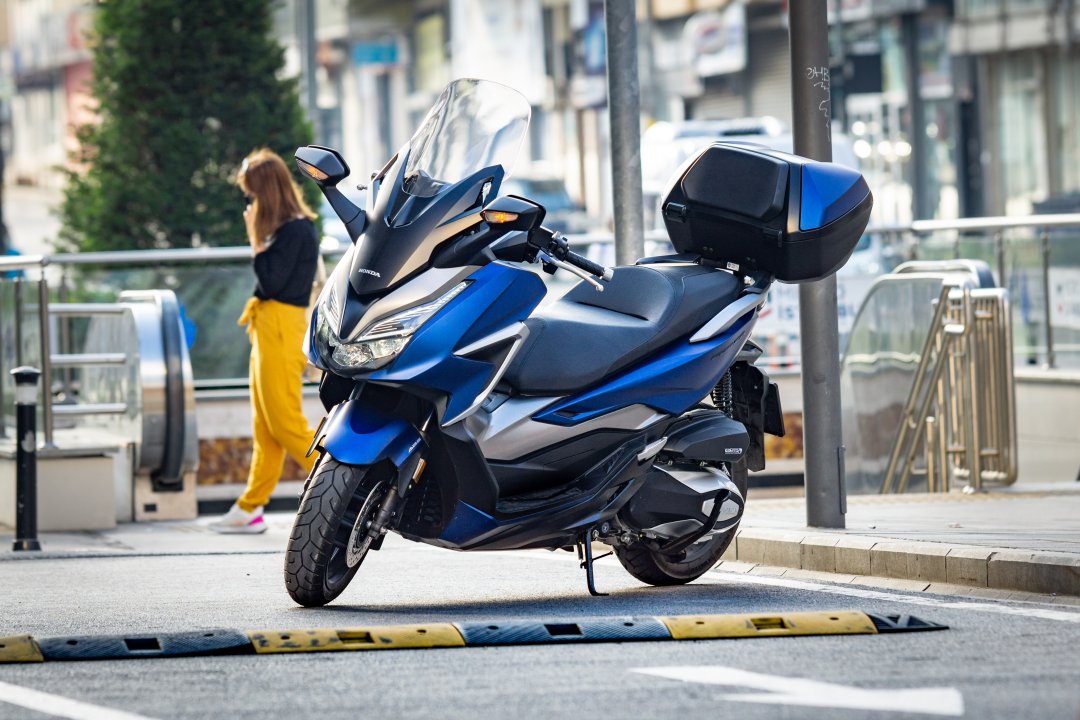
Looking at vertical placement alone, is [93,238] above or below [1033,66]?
below

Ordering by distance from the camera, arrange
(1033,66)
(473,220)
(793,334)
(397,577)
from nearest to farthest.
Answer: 1. (473,220)
2. (397,577)
3. (793,334)
4. (1033,66)

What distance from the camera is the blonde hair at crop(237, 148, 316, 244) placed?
11148mm

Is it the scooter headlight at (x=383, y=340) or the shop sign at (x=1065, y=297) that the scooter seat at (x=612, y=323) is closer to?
the scooter headlight at (x=383, y=340)

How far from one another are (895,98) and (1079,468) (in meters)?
25.2

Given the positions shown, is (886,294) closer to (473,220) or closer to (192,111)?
(192,111)

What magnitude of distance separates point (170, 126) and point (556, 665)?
10506 mm

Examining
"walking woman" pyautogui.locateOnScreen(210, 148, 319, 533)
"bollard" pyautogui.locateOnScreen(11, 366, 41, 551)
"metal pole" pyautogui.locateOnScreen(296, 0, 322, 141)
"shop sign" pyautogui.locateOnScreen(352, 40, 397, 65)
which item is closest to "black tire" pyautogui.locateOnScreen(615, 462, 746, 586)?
"walking woman" pyautogui.locateOnScreen(210, 148, 319, 533)

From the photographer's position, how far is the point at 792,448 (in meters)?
15.6

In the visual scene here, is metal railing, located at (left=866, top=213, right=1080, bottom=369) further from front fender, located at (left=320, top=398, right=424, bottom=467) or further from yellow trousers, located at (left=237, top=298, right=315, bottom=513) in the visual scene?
front fender, located at (left=320, top=398, right=424, bottom=467)

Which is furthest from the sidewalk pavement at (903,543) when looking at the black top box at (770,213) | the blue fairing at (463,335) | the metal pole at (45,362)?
the blue fairing at (463,335)

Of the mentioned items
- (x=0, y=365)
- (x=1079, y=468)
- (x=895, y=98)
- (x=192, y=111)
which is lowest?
(x=1079, y=468)

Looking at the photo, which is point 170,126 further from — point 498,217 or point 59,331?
point 498,217

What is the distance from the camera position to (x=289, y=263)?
11125 mm

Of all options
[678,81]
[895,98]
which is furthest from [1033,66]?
[678,81]
